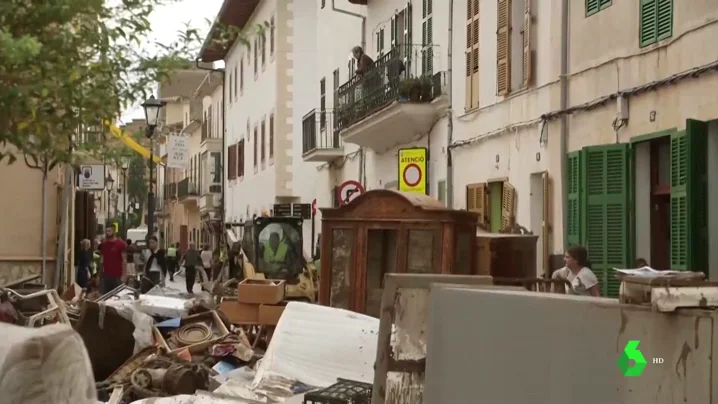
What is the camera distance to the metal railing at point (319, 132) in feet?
107

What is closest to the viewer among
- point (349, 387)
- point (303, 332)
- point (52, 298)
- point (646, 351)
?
point (646, 351)

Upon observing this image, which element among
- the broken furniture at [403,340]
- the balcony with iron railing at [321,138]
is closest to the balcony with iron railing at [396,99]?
the balcony with iron railing at [321,138]

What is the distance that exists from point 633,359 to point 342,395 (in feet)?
9.40

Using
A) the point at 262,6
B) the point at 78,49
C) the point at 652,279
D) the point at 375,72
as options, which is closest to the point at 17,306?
the point at 78,49

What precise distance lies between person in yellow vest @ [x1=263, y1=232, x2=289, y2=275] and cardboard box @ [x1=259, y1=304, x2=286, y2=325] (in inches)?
394

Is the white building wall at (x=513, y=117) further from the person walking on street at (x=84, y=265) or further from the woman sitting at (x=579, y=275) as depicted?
the person walking on street at (x=84, y=265)

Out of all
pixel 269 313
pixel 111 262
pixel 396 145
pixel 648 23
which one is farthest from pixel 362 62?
pixel 648 23

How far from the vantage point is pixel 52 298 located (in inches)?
510

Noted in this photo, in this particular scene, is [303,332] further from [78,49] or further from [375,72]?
[375,72]

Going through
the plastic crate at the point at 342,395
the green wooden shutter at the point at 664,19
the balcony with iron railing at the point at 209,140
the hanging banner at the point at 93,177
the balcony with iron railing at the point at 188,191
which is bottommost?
the plastic crate at the point at 342,395

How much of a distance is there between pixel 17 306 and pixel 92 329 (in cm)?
91

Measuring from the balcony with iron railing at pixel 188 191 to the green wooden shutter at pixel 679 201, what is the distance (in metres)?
55.1

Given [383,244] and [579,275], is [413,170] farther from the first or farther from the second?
[579,275]

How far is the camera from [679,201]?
12156 mm
